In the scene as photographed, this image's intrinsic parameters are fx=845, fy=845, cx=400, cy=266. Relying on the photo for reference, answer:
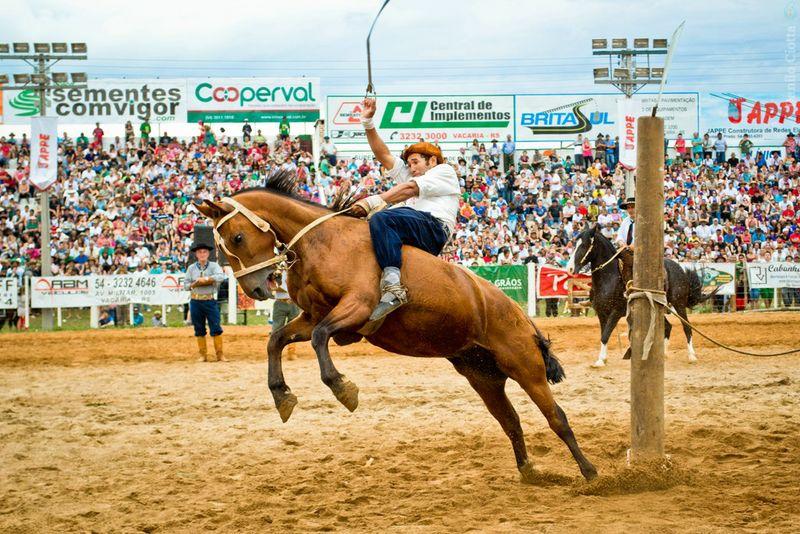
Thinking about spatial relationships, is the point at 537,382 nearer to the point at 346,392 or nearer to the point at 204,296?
the point at 346,392

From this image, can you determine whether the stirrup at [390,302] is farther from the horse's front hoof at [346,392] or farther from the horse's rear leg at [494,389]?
the horse's rear leg at [494,389]

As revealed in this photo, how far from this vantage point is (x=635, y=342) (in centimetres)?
665

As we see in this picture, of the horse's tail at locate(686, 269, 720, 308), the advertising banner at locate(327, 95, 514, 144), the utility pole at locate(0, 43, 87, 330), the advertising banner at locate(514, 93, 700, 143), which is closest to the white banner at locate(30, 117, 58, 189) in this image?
the utility pole at locate(0, 43, 87, 330)

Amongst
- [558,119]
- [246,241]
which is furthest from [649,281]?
[558,119]

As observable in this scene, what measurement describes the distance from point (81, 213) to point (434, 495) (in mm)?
25877

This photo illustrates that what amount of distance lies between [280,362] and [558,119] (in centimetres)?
3354

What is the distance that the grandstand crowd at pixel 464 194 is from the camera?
26.5 m

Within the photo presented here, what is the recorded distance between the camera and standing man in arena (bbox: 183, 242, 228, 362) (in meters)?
15.2

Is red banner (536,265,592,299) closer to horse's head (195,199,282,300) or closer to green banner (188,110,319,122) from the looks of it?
horse's head (195,199,282,300)

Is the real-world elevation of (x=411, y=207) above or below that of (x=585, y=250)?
above

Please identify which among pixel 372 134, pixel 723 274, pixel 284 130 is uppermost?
pixel 284 130

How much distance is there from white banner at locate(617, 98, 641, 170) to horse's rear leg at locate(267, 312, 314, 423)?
22.4 metres

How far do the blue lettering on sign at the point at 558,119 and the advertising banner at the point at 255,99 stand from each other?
9346 mm

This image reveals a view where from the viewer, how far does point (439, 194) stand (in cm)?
691
